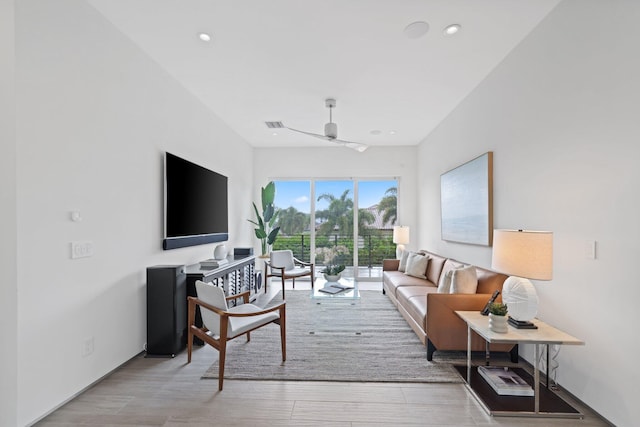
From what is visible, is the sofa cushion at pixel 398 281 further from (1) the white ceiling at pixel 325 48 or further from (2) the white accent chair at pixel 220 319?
(1) the white ceiling at pixel 325 48

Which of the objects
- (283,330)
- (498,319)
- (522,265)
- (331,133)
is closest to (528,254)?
(522,265)

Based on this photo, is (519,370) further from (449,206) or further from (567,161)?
(449,206)

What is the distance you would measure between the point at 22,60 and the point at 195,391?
2.47m

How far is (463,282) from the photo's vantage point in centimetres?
294

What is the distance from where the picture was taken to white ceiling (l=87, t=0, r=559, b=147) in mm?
2322

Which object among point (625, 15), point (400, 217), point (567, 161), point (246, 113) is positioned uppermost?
point (246, 113)

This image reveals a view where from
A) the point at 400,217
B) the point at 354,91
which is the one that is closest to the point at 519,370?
the point at 354,91

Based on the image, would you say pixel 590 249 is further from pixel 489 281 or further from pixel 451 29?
pixel 451 29

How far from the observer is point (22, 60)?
183 cm

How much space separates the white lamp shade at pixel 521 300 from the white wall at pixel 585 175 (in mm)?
323

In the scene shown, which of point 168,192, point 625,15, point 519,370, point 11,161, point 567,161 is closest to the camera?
point 11,161

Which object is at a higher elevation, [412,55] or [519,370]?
[412,55]

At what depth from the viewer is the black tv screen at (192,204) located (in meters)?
3.33

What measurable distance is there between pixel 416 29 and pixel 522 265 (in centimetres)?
201
